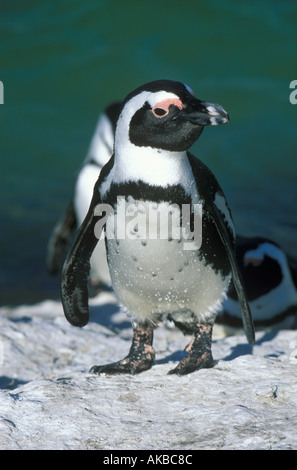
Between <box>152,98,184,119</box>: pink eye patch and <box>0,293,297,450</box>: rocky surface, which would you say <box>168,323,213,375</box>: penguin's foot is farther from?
<box>152,98,184,119</box>: pink eye patch

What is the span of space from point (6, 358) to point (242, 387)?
118cm

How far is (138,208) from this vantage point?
2441 mm

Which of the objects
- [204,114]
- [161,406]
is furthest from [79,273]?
[204,114]

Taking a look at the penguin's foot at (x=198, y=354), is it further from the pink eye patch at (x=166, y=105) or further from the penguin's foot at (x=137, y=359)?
the pink eye patch at (x=166, y=105)

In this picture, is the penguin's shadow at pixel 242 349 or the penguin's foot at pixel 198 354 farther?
the penguin's shadow at pixel 242 349

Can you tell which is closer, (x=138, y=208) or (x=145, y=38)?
(x=138, y=208)

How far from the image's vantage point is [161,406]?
2303mm

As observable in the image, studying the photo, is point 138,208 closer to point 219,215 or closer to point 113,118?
point 219,215

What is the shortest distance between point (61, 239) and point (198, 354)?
309 centimetres

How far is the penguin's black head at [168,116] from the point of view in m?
2.33

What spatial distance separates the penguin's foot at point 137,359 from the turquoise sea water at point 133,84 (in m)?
3.70

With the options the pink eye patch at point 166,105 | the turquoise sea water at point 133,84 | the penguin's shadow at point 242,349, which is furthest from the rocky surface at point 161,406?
the turquoise sea water at point 133,84

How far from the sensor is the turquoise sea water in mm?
7035

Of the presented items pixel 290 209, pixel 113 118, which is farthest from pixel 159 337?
pixel 290 209
